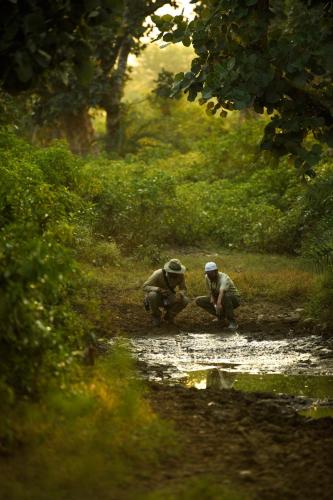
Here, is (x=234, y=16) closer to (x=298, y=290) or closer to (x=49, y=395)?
(x=49, y=395)

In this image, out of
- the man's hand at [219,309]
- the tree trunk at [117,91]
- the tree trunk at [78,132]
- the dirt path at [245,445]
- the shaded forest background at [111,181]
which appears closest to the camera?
the dirt path at [245,445]

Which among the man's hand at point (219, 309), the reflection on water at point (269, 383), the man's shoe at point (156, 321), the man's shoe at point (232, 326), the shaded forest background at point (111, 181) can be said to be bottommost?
the reflection on water at point (269, 383)

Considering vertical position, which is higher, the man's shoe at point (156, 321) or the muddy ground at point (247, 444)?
the man's shoe at point (156, 321)

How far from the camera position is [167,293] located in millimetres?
14266

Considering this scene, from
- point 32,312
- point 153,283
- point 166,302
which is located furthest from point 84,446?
point 153,283

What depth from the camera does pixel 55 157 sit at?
14.9 metres

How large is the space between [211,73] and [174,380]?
3525mm

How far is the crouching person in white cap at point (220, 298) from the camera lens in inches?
556

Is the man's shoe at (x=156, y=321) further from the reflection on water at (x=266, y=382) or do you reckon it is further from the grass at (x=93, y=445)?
the grass at (x=93, y=445)

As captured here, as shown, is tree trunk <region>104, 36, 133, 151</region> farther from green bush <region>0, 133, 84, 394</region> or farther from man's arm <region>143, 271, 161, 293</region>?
green bush <region>0, 133, 84, 394</region>

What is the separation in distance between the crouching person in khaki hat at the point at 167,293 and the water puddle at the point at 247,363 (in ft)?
1.70

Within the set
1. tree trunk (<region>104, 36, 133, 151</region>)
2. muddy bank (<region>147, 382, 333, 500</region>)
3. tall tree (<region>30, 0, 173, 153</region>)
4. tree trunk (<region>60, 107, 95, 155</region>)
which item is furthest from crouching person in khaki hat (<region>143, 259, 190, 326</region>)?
tree trunk (<region>60, 107, 95, 155</region>)

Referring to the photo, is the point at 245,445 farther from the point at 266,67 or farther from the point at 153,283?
the point at 153,283

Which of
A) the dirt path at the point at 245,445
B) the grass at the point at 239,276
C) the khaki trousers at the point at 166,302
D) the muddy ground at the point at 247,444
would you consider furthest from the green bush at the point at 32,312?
the grass at the point at 239,276
